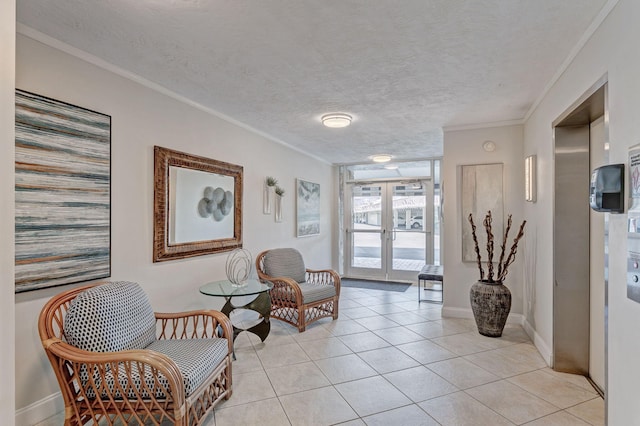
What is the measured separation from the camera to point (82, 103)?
→ 2.34 m

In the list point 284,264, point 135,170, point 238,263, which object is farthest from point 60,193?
point 284,264

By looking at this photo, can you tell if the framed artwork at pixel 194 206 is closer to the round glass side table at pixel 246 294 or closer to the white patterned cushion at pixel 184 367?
the round glass side table at pixel 246 294

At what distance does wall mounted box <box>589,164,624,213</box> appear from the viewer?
5.34 feet

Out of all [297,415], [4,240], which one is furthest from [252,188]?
[4,240]

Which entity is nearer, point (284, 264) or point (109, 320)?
point (109, 320)

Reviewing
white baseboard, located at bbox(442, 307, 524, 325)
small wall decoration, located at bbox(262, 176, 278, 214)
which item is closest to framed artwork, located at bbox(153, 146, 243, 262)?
small wall decoration, located at bbox(262, 176, 278, 214)

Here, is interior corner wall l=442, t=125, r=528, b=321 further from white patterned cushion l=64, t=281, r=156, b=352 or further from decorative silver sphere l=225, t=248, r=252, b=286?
white patterned cushion l=64, t=281, r=156, b=352

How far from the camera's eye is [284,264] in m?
4.30

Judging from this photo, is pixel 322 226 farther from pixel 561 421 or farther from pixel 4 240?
pixel 4 240

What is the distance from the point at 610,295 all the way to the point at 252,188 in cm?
361

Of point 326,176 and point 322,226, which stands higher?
point 326,176

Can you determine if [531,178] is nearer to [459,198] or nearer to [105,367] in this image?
[459,198]

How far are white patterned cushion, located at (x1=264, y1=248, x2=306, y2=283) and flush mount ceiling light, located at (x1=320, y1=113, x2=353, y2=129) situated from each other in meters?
1.76

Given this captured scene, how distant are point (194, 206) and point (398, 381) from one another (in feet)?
8.06
